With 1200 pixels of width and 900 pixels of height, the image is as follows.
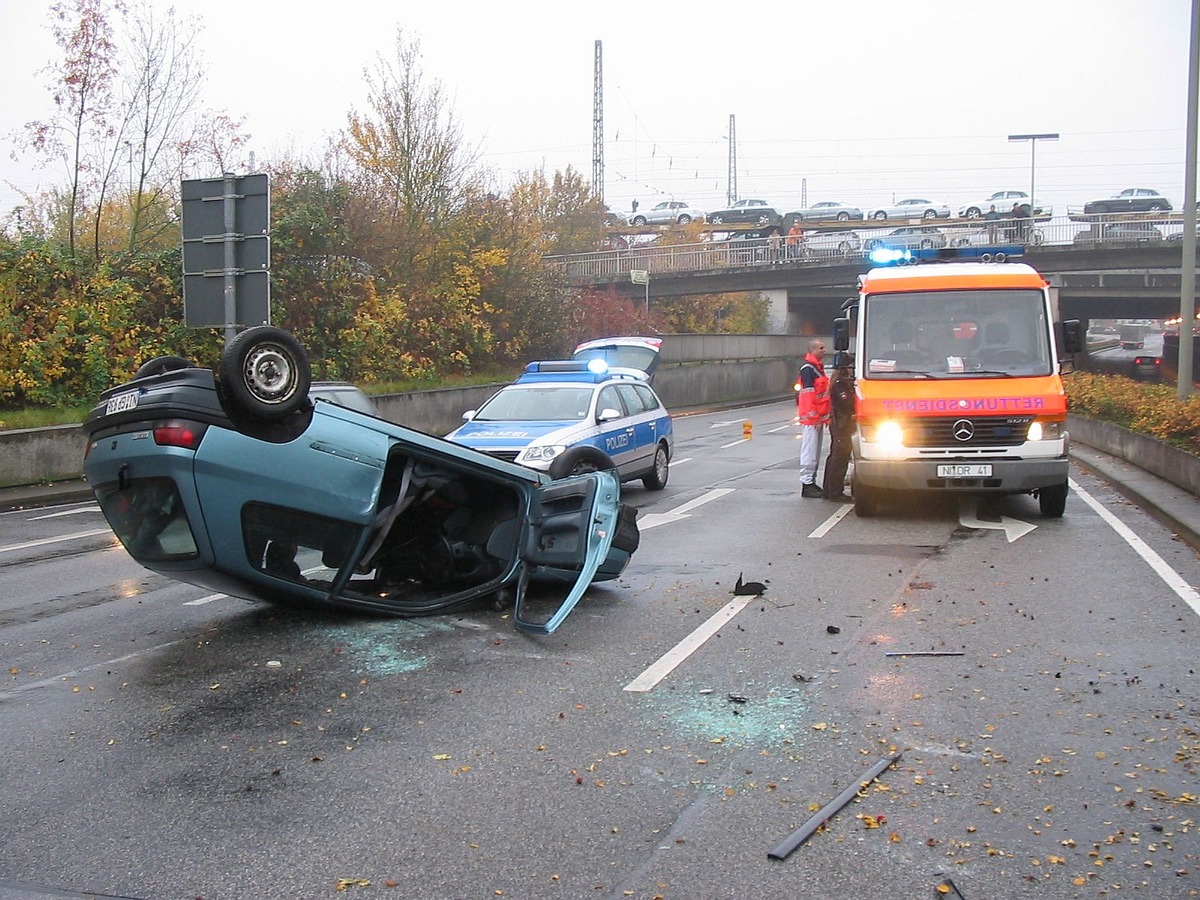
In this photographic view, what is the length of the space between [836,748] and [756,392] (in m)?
44.4

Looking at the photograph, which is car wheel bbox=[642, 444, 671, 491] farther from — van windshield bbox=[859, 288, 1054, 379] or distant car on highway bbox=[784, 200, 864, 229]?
distant car on highway bbox=[784, 200, 864, 229]

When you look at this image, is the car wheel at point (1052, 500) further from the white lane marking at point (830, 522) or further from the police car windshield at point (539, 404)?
the police car windshield at point (539, 404)

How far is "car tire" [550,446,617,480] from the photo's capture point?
29.5 feet

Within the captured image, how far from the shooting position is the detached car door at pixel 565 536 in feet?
26.6

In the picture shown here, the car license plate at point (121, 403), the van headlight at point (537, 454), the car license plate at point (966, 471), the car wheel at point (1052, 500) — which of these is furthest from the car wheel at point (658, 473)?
the car license plate at point (121, 403)

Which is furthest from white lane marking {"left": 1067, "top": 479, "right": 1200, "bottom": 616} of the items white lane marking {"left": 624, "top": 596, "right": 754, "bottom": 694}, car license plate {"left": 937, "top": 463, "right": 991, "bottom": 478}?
white lane marking {"left": 624, "top": 596, "right": 754, "bottom": 694}

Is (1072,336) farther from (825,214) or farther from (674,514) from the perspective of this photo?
(825,214)

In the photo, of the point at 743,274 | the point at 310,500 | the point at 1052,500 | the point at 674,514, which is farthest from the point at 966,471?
the point at 743,274

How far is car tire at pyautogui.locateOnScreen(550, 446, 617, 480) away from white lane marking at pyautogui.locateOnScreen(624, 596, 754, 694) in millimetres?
1391

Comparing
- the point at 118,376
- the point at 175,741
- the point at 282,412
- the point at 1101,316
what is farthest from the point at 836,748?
the point at 1101,316

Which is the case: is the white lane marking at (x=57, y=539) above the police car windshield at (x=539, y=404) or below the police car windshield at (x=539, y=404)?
below

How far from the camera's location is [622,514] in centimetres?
905

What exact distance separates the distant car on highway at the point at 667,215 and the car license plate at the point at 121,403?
225 feet

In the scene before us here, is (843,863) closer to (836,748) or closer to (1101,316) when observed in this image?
(836,748)
